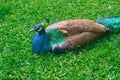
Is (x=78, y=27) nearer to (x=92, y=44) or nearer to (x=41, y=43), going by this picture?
(x=92, y=44)

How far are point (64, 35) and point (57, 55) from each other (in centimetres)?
38

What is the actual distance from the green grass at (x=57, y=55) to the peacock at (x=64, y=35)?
0.12 metres

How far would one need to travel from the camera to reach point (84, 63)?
6.43m

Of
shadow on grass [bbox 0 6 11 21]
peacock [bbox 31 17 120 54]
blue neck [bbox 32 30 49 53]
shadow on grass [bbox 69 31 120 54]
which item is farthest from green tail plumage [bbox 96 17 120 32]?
shadow on grass [bbox 0 6 11 21]

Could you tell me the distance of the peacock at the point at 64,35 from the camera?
6.73 m

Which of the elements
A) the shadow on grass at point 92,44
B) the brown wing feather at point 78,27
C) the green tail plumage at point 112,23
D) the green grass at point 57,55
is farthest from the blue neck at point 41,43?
the green tail plumage at point 112,23

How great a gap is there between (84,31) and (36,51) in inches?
36.8

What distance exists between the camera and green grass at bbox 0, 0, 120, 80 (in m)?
6.20

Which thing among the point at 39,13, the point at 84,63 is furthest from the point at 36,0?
the point at 84,63

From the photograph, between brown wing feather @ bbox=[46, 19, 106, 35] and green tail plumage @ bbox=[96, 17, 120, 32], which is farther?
green tail plumage @ bbox=[96, 17, 120, 32]

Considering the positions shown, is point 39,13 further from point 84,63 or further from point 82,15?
point 84,63

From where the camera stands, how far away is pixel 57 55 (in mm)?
6742

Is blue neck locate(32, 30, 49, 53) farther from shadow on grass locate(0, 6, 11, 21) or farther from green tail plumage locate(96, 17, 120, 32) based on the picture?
shadow on grass locate(0, 6, 11, 21)

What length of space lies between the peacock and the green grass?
0.12 meters
